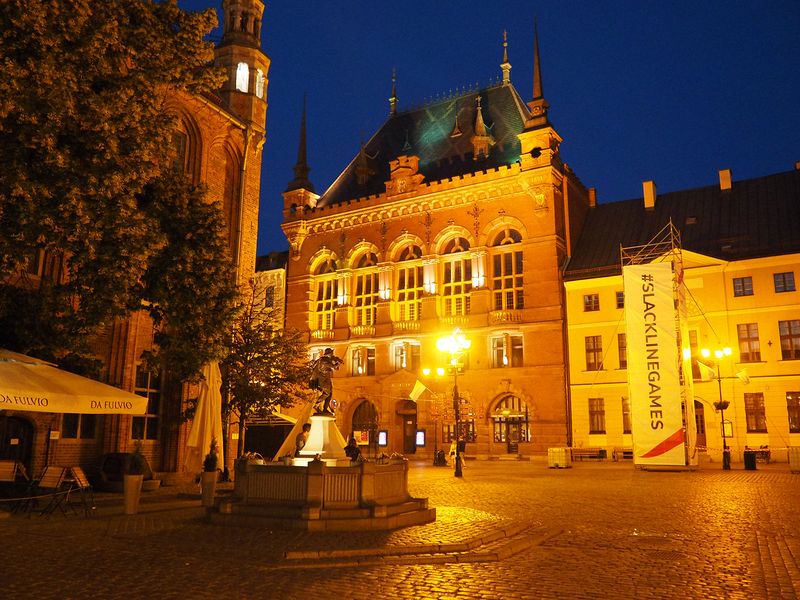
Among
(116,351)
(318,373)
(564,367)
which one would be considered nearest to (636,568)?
(318,373)

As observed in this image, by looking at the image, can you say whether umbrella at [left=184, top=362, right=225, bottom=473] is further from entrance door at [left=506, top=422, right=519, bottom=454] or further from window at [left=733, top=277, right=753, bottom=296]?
window at [left=733, top=277, right=753, bottom=296]

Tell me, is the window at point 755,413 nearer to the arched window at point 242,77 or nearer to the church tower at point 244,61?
the church tower at point 244,61

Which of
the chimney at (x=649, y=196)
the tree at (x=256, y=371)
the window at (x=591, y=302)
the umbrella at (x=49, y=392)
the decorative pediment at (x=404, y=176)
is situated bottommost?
the umbrella at (x=49, y=392)

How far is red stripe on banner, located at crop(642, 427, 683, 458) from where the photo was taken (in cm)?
2702

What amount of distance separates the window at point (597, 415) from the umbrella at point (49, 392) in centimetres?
2971

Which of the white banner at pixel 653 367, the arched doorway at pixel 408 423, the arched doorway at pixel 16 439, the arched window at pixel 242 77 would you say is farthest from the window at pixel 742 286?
the arched doorway at pixel 16 439

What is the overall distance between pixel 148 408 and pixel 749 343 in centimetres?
2975

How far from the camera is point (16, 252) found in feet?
37.6

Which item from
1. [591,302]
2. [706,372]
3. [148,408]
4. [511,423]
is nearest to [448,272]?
[591,302]

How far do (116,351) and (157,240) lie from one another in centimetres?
A: 865

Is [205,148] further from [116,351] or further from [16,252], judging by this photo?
[16,252]

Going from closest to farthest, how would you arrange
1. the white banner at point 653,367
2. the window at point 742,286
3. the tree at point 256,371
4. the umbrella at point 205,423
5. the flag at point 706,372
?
the umbrella at point 205,423
the tree at point 256,371
the white banner at point 653,367
the flag at point 706,372
the window at point 742,286

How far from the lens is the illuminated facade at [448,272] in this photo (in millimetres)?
39969

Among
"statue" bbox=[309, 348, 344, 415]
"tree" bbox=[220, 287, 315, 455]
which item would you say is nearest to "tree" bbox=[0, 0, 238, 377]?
"statue" bbox=[309, 348, 344, 415]
